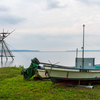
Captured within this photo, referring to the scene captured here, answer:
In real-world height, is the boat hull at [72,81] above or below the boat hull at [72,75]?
below

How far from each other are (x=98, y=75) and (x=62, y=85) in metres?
2.55

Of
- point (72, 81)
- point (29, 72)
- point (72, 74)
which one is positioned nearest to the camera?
point (72, 74)

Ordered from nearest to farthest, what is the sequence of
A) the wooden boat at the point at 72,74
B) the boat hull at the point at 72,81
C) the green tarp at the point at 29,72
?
the wooden boat at the point at 72,74, the boat hull at the point at 72,81, the green tarp at the point at 29,72

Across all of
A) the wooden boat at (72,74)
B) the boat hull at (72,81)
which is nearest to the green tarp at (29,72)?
the wooden boat at (72,74)

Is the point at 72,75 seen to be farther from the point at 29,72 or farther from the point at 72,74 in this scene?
the point at 29,72

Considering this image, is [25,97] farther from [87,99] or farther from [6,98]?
[87,99]

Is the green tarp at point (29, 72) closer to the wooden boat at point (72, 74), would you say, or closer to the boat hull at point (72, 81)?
the wooden boat at point (72, 74)

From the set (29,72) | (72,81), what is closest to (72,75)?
(72,81)

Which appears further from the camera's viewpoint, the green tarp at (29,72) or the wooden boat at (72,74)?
the green tarp at (29,72)

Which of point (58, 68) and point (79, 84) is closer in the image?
point (58, 68)

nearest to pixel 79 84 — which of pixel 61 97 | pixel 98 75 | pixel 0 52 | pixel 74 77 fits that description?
pixel 74 77

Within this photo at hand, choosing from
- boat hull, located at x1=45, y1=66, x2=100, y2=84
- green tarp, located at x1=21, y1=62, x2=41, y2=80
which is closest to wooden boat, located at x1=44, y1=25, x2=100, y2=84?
boat hull, located at x1=45, y1=66, x2=100, y2=84

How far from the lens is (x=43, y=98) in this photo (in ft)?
21.4

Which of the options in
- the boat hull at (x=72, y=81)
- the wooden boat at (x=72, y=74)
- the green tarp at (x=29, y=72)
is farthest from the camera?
the green tarp at (x=29, y=72)
